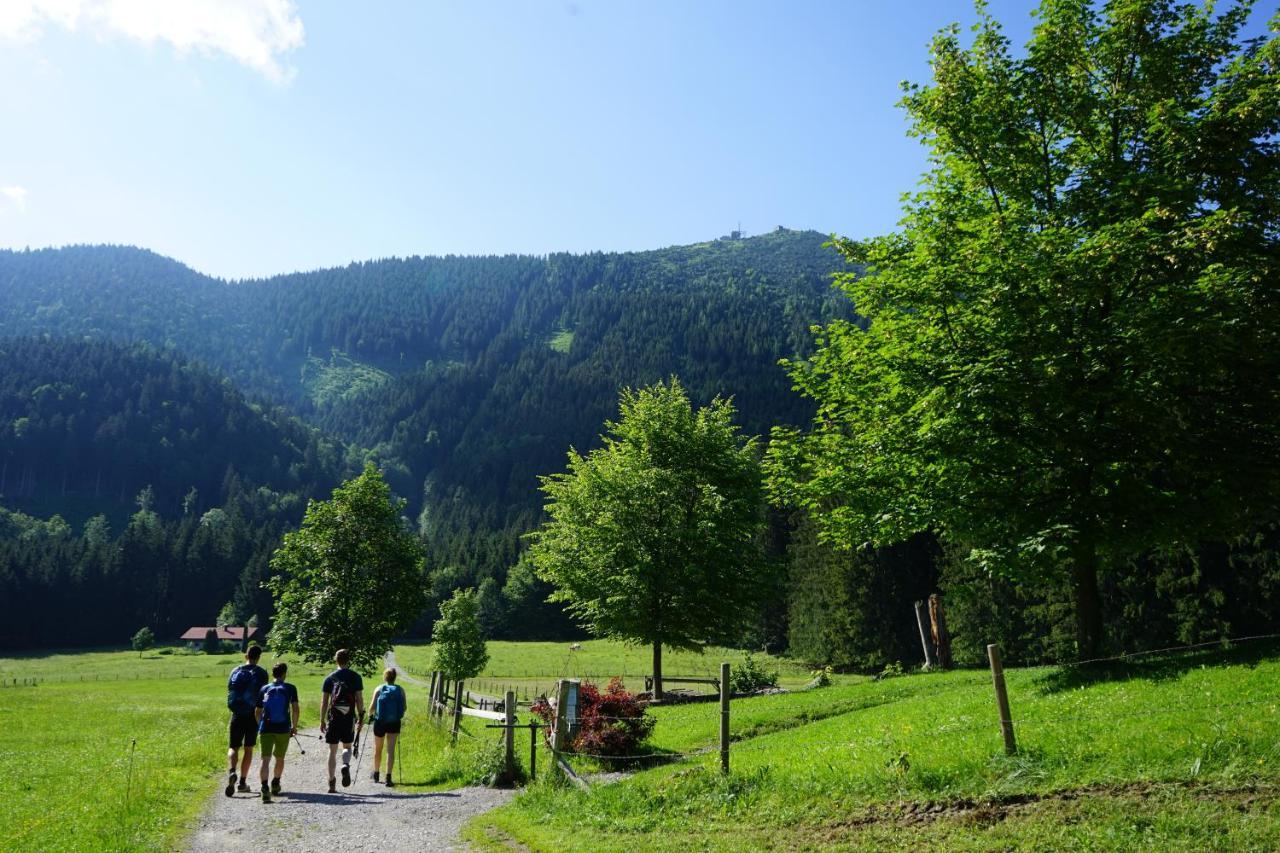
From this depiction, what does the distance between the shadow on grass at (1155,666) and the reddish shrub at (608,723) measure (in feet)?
29.0

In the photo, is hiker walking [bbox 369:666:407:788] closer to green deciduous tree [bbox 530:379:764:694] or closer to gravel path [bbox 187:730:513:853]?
gravel path [bbox 187:730:513:853]

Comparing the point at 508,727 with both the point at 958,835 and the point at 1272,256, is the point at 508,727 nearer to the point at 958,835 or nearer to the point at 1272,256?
the point at 958,835

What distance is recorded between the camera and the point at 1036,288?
15.2m

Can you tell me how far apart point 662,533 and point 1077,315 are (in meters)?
19.6

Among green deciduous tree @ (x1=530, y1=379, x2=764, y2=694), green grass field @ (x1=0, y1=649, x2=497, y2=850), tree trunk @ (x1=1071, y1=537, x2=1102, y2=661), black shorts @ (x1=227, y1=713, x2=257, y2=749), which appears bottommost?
green grass field @ (x1=0, y1=649, x2=497, y2=850)

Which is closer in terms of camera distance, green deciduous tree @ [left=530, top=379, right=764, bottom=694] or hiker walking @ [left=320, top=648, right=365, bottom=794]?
hiker walking @ [left=320, top=648, right=365, bottom=794]

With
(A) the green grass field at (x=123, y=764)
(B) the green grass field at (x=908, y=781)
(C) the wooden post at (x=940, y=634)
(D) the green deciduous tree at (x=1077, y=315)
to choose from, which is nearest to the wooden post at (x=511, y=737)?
(B) the green grass field at (x=908, y=781)

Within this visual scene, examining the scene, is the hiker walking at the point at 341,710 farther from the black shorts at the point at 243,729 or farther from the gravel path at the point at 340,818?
the black shorts at the point at 243,729

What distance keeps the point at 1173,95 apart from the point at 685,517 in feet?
72.9

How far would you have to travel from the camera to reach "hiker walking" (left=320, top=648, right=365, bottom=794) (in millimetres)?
15156

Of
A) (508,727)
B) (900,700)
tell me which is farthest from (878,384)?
(508,727)

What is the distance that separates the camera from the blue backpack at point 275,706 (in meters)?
14.3

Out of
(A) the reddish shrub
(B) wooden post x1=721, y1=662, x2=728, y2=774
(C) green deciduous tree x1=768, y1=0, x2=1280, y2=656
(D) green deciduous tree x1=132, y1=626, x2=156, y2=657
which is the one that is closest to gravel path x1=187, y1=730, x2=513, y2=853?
(A) the reddish shrub

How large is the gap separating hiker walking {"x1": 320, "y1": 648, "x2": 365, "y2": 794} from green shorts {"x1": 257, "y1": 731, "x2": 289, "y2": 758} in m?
0.76
